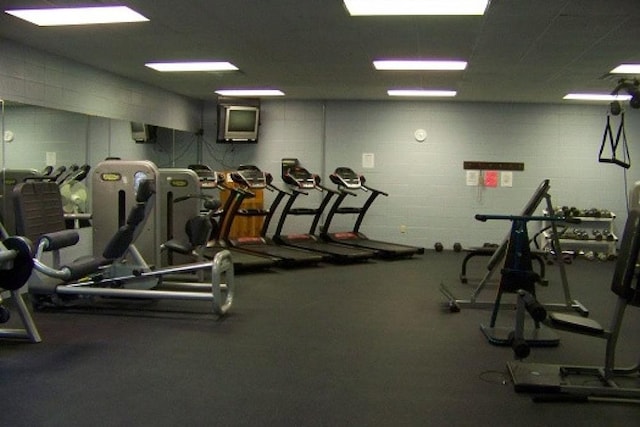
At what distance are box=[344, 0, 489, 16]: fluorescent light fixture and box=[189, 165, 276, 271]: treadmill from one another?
12.0 ft

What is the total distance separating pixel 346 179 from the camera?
9000mm

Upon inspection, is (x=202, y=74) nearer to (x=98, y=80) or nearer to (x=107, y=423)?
(x=98, y=80)

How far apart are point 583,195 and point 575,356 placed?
6.55 metres

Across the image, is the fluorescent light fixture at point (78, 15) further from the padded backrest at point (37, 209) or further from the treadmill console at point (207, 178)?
the treadmill console at point (207, 178)

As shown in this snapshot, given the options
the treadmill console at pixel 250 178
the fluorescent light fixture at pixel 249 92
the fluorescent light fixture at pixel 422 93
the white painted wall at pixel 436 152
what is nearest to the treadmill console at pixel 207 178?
the treadmill console at pixel 250 178

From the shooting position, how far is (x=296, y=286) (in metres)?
6.59

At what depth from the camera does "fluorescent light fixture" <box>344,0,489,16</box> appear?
4441 mm

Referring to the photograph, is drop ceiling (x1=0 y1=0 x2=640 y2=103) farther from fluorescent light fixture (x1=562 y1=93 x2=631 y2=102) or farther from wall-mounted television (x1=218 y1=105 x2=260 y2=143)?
wall-mounted television (x1=218 y1=105 x2=260 y2=143)

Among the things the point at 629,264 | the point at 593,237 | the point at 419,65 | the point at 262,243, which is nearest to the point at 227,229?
the point at 262,243

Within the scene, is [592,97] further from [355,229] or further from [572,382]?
[572,382]

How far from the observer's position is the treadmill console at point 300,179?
8.73 m

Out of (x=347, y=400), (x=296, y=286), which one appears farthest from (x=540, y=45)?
(x=347, y=400)

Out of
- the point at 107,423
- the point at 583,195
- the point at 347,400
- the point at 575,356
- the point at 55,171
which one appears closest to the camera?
the point at 107,423

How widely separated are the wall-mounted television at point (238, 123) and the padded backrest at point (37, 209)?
16.1 feet
